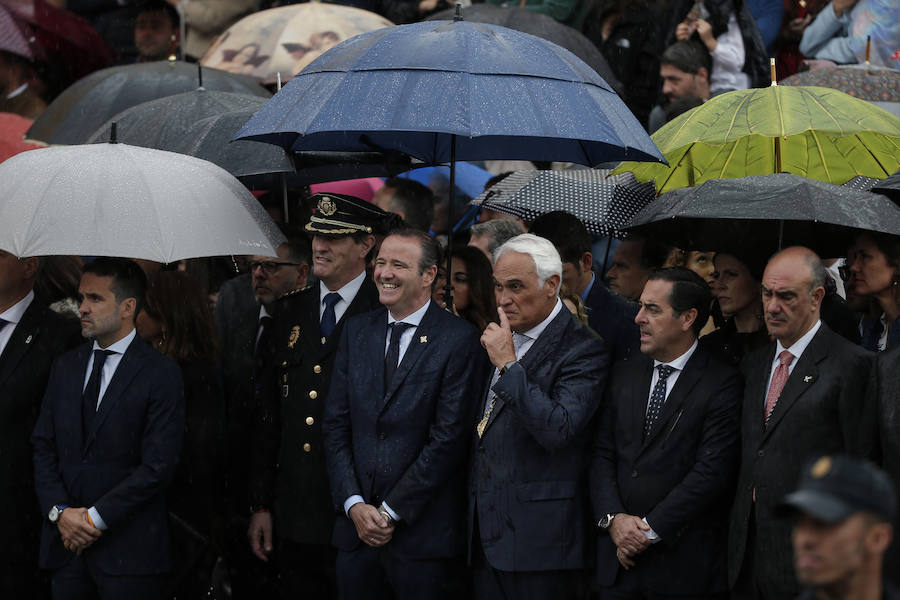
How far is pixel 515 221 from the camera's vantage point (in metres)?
7.91

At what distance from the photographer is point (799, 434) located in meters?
5.22

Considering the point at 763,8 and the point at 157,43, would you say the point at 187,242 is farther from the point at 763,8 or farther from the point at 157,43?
the point at 763,8

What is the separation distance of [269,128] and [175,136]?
154 centimetres

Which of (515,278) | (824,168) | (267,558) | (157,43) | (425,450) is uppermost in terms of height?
(157,43)

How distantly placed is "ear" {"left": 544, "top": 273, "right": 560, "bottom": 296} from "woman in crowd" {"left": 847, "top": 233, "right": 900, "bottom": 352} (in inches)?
51.8

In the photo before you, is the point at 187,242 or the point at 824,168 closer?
the point at 187,242

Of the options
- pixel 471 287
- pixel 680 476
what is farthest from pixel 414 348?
pixel 680 476

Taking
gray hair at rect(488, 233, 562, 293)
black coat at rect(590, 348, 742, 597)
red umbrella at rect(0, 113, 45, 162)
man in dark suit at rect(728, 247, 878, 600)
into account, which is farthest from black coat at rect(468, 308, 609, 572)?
red umbrella at rect(0, 113, 45, 162)

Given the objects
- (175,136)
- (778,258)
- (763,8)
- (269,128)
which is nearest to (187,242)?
(269,128)

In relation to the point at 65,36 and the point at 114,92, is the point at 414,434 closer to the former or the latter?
the point at 114,92

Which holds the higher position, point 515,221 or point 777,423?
point 515,221

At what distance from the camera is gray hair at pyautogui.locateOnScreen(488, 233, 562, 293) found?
19.2ft

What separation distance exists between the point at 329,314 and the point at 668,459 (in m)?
2.03

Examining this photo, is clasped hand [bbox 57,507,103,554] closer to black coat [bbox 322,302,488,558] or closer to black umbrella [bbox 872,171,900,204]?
black coat [bbox 322,302,488,558]
